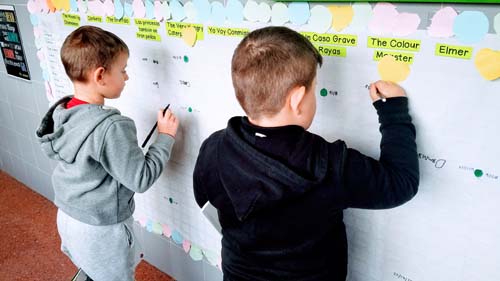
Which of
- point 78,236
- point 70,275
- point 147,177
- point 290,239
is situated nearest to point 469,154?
point 290,239

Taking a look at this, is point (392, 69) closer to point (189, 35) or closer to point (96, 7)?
point (189, 35)

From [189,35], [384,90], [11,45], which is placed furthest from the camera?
[11,45]

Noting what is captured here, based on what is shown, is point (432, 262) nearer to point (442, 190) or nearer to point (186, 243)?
point (442, 190)

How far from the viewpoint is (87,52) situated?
1.16m

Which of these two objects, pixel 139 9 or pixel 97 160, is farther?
pixel 139 9

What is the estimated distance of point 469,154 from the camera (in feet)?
2.73

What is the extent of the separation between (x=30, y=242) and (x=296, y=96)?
6.58 ft

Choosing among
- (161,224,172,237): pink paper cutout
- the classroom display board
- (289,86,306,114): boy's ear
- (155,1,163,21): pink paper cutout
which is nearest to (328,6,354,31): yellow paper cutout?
the classroom display board

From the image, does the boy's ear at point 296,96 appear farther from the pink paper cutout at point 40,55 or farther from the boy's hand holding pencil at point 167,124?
the pink paper cutout at point 40,55

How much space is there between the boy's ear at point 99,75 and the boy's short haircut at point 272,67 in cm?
54

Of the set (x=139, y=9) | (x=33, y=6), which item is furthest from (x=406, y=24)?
(x=33, y=6)

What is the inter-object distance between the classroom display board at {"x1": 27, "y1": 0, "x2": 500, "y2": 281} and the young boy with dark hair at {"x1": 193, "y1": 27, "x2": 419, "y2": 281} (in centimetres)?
8

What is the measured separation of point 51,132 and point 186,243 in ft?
2.32

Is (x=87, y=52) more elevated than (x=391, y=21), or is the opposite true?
(x=391, y=21)
